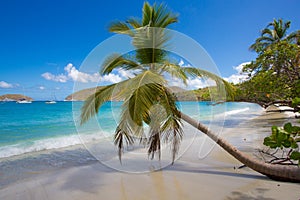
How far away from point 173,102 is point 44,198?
3.41 metres

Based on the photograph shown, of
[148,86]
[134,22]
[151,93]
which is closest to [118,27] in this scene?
[134,22]

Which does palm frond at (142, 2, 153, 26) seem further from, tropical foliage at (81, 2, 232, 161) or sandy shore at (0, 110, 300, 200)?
sandy shore at (0, 110, 300, 200)

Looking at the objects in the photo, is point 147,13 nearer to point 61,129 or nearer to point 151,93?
point 151,93

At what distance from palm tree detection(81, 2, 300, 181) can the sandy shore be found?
49 cm

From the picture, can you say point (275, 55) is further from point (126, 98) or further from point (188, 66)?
point (126, 98)

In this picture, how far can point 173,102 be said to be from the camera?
462cm

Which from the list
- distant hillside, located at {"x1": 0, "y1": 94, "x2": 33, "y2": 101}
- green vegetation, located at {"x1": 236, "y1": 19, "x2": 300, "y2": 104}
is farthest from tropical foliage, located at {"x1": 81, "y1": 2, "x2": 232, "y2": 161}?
distant hillside, located at {"x1": 0, "y1": 94, "x2": 33, "y2": 101}

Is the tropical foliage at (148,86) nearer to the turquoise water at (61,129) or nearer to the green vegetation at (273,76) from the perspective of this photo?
the turquoise water at (61,129)

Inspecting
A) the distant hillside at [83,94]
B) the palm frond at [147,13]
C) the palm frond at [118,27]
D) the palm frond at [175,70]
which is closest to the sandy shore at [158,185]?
the distant hillside at [83,94]

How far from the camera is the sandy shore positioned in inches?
150

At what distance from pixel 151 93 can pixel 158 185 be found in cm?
206

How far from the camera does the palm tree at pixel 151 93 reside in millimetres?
3898

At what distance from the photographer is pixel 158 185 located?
14.2 feet

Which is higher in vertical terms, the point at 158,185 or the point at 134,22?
the point at 134,22
